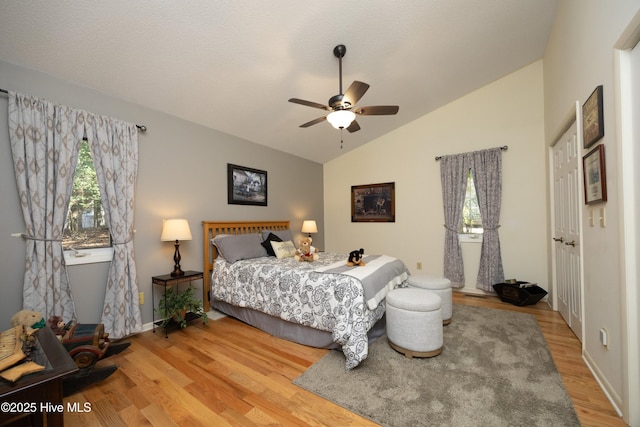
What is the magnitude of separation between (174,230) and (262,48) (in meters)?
2.07

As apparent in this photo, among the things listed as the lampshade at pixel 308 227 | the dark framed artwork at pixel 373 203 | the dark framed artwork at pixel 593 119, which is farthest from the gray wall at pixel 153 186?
the dark framed artwork at pixel 593 119

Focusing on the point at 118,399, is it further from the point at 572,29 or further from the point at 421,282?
the point at 572,29

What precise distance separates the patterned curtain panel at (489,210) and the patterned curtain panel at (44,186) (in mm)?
4983

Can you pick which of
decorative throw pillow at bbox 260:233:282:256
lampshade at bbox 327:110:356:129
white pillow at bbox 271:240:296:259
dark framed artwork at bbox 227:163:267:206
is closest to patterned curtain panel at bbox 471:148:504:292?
lampshade at bbox 327:110:356:129

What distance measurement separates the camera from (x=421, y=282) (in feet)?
9.45

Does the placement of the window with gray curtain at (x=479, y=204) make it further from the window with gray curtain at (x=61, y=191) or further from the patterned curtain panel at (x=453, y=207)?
the window with gray curtain at (x=61, y=191)

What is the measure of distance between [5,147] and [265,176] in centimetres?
277

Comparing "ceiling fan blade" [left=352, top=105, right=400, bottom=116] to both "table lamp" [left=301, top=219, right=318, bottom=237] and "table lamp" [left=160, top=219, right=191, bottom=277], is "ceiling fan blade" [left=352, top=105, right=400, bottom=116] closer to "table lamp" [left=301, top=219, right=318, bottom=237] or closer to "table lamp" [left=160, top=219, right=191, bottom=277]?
"table lamp" [left=160, top=219, right=191, bottom=277]

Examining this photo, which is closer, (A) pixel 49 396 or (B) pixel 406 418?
(A) pixel 49 396

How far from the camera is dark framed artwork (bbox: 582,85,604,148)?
1.73m

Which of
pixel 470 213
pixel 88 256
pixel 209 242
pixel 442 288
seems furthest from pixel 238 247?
pixel 470 213

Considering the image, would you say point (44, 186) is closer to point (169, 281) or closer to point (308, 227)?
point (169, 281)

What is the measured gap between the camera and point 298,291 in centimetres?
247

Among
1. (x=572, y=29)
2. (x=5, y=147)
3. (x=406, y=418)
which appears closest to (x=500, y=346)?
(x=406, y=418)
